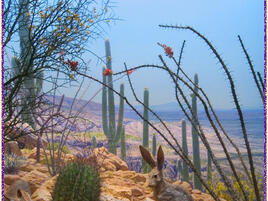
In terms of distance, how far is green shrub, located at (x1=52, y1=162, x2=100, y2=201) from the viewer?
209cm

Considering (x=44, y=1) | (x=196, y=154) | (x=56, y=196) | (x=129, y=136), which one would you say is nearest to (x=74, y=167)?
(x=56, y=196)

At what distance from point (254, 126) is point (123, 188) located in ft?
4.71

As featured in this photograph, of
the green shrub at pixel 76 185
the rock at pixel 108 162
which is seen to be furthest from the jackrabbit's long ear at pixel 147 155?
the rock at pixel 108 162

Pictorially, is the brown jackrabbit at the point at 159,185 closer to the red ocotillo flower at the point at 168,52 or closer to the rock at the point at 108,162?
the red ocotillo flower at the point at 168,52

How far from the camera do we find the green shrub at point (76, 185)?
6.86 feet

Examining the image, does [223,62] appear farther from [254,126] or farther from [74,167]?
[74,167]

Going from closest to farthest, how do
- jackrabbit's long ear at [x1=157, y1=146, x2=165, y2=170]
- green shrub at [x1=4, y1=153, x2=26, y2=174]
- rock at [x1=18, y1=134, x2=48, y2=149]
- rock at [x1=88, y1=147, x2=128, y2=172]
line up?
jackrabbit's long ear at [x1=157, y1=146, x2=165, y2=170]
green shrub at [x1=4, y1=153, x2=26, y2=174]
rock at [x1=88, y1=147, x2=128, y2=172]
rock at [x1=18, y1=134, x2=48, y2=149]

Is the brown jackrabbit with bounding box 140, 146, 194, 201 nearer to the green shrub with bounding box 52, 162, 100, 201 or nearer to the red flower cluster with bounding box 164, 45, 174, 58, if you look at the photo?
the green shrub with bounding box 52, 162, 100, 201

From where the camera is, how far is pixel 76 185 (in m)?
2.10

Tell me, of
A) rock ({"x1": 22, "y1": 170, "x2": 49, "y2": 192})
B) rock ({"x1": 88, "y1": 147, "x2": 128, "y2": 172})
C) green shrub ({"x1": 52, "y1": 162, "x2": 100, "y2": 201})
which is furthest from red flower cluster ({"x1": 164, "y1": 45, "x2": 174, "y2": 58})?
rock ({"x1": 88, "y1": 147, "x2": 128, "y2": 172})

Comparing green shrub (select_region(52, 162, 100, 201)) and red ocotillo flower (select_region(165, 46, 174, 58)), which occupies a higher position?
red ocotillo flower (select_region(165, 46, 174, 58))

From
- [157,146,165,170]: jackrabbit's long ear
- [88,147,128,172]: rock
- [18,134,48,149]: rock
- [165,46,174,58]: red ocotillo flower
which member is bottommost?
[88,147,128,172]: rock

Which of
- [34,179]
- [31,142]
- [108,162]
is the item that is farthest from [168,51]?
[31,142]

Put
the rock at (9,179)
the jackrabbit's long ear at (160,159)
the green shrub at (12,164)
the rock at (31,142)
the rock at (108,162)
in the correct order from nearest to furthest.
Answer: the jackrabbit's long ear at (160,159) → the rock at (9,179) → the green shrub at (12,164) → the rock at (108,162) → the rock at (31,142)
